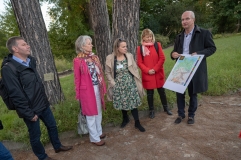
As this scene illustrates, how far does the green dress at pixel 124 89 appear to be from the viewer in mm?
3832

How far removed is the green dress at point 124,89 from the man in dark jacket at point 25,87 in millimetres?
1328

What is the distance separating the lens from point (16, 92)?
271 centimetres

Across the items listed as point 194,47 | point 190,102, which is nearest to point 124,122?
point 190,102

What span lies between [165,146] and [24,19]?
3.77 metres

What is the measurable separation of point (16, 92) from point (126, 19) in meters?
3.12

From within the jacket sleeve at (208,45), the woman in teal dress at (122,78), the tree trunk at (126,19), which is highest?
the tree trunk at (126,19)

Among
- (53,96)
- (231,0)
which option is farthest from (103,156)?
(231,0)

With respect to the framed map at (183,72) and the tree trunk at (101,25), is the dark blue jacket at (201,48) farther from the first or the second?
the tree trunk at (101,25)

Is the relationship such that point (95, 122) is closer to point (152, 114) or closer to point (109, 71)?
point (109, 71)

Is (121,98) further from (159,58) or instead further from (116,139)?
(159,58)

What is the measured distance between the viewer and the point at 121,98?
388 cm

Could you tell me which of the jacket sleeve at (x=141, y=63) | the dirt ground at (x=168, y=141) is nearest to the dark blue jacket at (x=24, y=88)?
the dirt ground at (x=168, y=141)

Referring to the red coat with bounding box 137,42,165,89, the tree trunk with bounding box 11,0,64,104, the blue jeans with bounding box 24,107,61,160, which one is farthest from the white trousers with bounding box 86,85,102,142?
the tree trunk with bounding box 11,0,64,104

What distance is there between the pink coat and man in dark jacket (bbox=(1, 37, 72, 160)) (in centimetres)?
59
